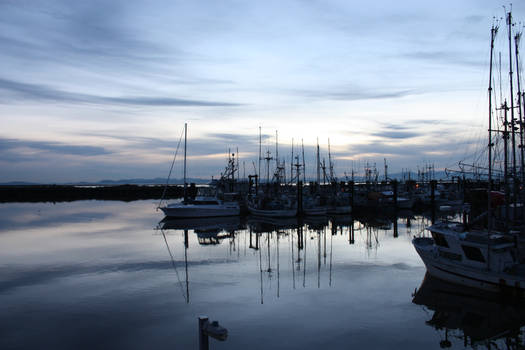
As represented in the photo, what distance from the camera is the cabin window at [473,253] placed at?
629 inches

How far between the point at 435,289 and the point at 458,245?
2021 mm

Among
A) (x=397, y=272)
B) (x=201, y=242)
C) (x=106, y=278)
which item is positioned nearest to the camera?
(x=106, y=278)

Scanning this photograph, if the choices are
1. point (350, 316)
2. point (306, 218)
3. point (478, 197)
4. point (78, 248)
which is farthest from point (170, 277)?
point (306, 218)

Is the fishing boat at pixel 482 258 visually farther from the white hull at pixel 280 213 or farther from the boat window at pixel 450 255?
the white hull at pixel 280 213


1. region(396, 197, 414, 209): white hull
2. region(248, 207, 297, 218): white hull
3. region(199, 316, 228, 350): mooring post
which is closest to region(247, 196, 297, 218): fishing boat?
region(248, 207, 297, 218): white hull

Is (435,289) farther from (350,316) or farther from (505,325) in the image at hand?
(350,316)

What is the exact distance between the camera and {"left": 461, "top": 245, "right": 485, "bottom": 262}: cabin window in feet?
52.4

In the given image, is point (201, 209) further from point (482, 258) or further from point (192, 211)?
point (482, 258)

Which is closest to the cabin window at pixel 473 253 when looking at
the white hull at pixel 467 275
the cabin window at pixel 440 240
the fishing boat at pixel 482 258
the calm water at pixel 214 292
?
the fishing boat at pixel 482 258

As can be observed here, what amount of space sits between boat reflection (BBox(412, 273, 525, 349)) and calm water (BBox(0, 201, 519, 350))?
291mm

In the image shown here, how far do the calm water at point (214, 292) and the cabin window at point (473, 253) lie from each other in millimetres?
2385

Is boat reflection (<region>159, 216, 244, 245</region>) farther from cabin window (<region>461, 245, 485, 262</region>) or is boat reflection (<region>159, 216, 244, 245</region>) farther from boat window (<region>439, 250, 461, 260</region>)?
cabin window (<region>461, 245, 485, 262</region>)

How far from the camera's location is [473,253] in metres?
16.2

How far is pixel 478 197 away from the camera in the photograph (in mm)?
26984
